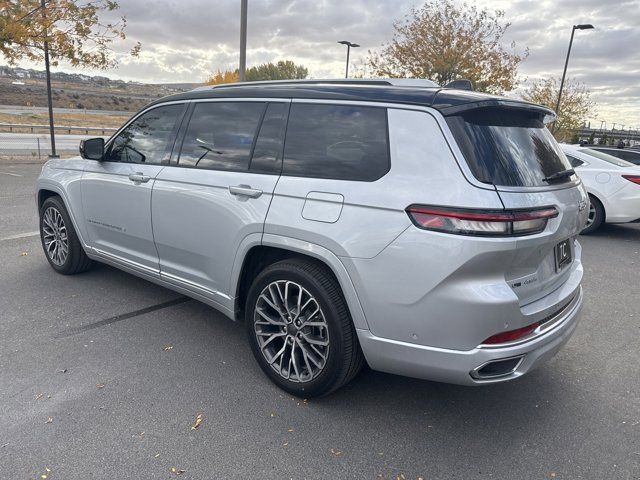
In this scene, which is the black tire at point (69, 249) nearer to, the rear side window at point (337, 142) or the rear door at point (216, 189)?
the rear door at point (216, 189)

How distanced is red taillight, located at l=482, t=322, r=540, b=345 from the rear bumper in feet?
0.12

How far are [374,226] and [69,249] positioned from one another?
12.0 feet

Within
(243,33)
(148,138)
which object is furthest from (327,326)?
(243,33)

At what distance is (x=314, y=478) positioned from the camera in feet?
7.98

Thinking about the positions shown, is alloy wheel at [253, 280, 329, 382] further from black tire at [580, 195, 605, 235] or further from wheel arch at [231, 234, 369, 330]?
black tire at [580, 195, 605, 235]

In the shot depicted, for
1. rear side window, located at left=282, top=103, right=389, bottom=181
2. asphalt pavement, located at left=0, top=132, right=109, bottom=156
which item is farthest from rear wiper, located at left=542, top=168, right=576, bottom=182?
asphalt pavement, located at left=0, top=132, right=109, bottom=156

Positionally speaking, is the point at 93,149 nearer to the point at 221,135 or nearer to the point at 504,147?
the point at 221,135

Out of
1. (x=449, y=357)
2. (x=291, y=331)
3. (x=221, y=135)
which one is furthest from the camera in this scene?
(x=221, y=135)

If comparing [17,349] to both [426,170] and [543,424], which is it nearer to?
[426,170]

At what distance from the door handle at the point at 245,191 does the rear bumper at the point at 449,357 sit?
108 centimetres

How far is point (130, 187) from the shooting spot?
4066 mm

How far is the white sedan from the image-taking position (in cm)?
808

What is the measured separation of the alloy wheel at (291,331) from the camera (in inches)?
116

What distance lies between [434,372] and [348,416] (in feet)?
2.23
